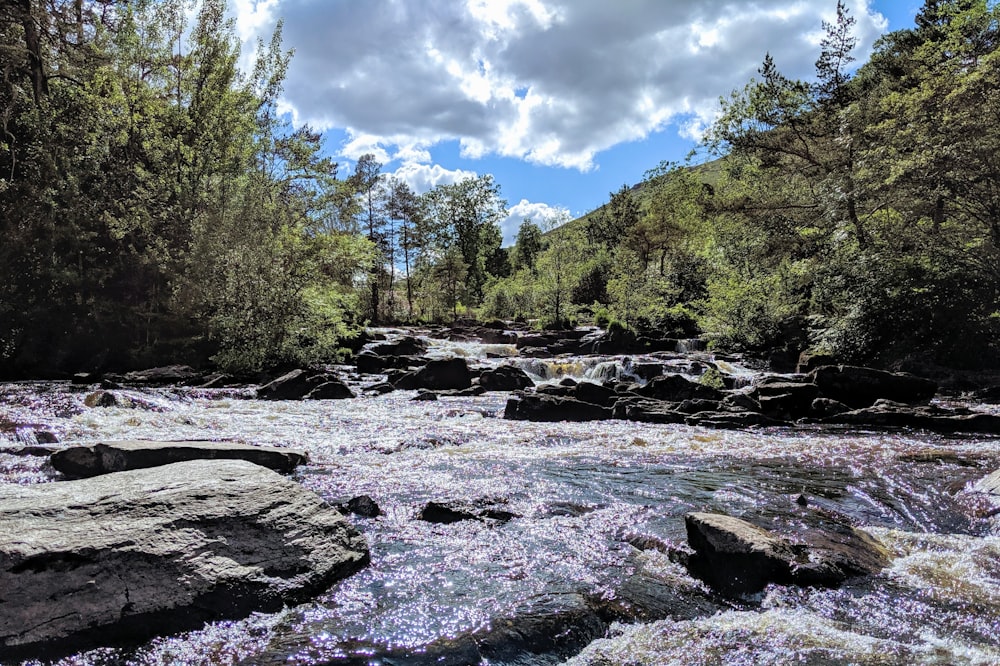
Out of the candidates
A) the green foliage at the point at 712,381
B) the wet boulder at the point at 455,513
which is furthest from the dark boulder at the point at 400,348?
the wet boulder at the point at 455,513

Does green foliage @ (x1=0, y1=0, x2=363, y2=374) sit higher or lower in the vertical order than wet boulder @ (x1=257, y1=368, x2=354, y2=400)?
higher

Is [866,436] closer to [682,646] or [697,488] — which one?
[697,488]

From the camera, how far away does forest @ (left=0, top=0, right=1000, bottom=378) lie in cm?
1633

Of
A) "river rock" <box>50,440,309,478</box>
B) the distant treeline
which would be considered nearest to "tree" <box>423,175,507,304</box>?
the distant treeline

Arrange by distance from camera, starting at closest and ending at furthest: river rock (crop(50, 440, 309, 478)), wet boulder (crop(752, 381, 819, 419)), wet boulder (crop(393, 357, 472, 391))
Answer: river rock (crop(50, 440, 309, 478))
wet boulder (crop(752, 381, 819, 419))
wet boulder (crop(393, 357, 472, 391))

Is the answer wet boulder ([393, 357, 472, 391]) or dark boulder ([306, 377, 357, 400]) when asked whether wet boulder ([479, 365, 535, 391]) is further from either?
dark boulder ([306, 377, 357, 400])

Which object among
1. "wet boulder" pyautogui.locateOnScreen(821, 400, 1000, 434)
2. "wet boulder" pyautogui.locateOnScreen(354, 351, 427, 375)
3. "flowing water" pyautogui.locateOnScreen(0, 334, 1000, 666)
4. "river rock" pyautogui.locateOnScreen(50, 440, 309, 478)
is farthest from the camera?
"wet boulder" pyautogui.locateOnScreen(354, 351, 427, 375)

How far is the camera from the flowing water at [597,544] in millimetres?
3586

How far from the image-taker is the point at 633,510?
6.35 m

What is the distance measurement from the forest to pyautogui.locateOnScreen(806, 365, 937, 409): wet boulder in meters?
3.80

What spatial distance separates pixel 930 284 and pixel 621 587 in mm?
18144

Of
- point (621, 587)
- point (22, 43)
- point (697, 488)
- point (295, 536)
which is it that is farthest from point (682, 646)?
point (22, 43)

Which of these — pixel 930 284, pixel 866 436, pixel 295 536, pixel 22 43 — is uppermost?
pixel 22 43

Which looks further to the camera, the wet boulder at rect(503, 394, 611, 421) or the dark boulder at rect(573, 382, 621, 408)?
the dark boulder at rect(573, 382, 621, 408)
